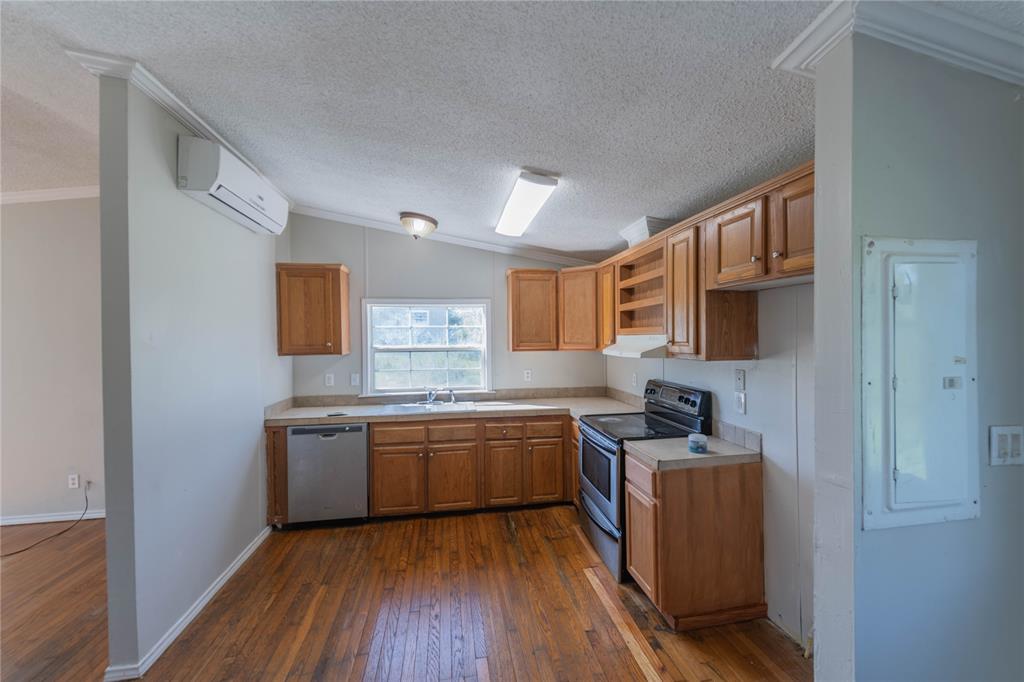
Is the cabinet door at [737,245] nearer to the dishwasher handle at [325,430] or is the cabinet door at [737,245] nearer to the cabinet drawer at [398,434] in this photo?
the cabinet drawer at [398,434]

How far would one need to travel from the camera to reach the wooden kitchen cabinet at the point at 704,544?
196cm

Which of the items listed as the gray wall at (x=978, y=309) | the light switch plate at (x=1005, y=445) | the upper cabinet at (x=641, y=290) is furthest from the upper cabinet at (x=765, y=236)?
the light switch plate at (x=1005, y=445)

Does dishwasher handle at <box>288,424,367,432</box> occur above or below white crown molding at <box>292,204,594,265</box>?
below

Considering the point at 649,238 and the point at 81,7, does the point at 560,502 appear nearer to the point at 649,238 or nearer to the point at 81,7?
the point at 649,238

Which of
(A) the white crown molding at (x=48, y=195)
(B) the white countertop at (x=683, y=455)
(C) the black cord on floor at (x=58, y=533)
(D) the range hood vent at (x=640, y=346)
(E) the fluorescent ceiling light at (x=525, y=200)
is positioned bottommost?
(C) the black cord on floor at (x=58, y=533)

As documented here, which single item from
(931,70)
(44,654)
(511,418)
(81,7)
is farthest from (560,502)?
(81,7)

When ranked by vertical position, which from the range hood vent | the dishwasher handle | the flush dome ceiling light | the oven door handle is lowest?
the oven door handle

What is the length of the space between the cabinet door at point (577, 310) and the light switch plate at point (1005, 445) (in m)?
2.44

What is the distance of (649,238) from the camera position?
271 cm

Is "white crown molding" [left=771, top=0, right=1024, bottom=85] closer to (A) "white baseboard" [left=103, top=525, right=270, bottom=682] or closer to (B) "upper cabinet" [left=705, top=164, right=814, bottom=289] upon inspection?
(B) "upper cabinet" [left=705, top=164, right=814, bottom=289]

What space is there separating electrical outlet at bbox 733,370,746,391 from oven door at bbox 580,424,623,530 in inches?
31.5

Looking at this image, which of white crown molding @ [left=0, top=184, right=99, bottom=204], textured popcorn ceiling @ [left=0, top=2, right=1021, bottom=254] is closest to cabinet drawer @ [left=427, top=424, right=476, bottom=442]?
textured popcorn ceiling @ [left=0, top=2, right=1021, bottom=254]

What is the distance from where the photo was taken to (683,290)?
222 centimetres

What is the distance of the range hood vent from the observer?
7.89 ft
